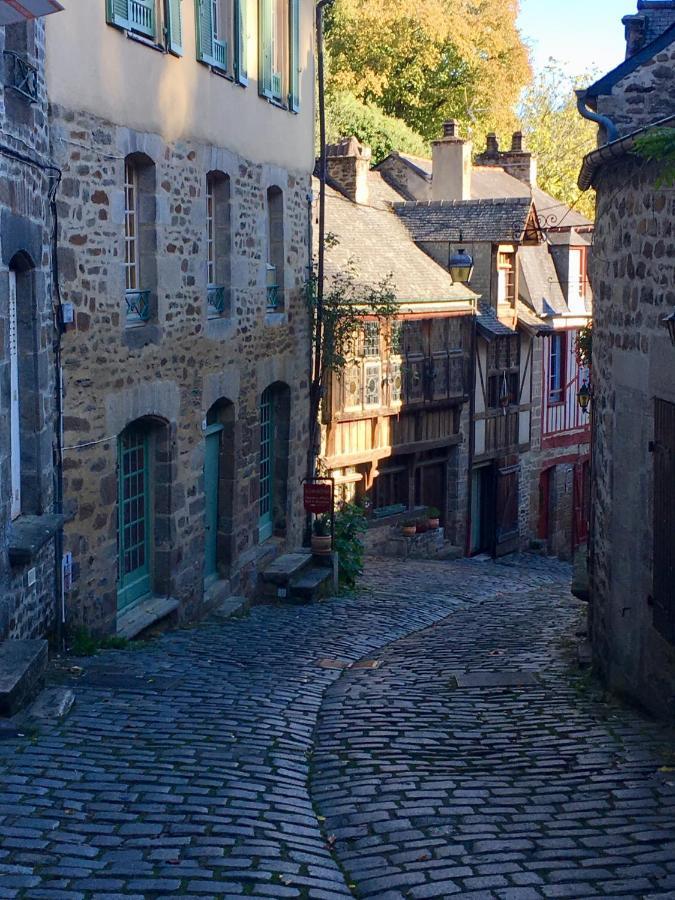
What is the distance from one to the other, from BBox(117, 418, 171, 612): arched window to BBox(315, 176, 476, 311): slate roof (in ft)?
31.1

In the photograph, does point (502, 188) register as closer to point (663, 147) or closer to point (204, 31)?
point (204, 31)

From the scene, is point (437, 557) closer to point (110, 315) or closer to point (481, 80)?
point (110, 315)

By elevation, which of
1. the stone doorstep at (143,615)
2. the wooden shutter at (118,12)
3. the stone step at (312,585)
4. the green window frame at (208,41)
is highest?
the green window frame at (208,41)

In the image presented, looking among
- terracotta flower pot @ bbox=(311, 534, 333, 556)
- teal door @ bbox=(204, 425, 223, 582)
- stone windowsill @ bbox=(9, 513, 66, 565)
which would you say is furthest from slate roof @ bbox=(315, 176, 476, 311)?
stone windowsill @ bbox=(9, 513, 66, 565)

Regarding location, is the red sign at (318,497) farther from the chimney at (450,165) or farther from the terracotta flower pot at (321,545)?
the chimney at (450,165)

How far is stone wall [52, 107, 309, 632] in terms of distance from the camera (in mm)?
9969

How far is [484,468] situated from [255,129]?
45.1ft

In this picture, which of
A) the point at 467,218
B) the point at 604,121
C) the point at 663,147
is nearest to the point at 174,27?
the point at 604,121

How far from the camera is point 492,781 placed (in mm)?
7086

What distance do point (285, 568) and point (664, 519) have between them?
7.56m

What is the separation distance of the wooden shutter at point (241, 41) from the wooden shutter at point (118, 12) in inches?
111

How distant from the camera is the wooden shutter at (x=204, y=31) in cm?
1231

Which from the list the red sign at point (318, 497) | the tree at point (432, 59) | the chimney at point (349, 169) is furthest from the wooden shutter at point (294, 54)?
the tree at point (432, 59)

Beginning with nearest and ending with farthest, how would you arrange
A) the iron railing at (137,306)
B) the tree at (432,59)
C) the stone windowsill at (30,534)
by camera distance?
the stone windowsill at (30,534), the iron railing at (137,306), the tree at (432,59)
